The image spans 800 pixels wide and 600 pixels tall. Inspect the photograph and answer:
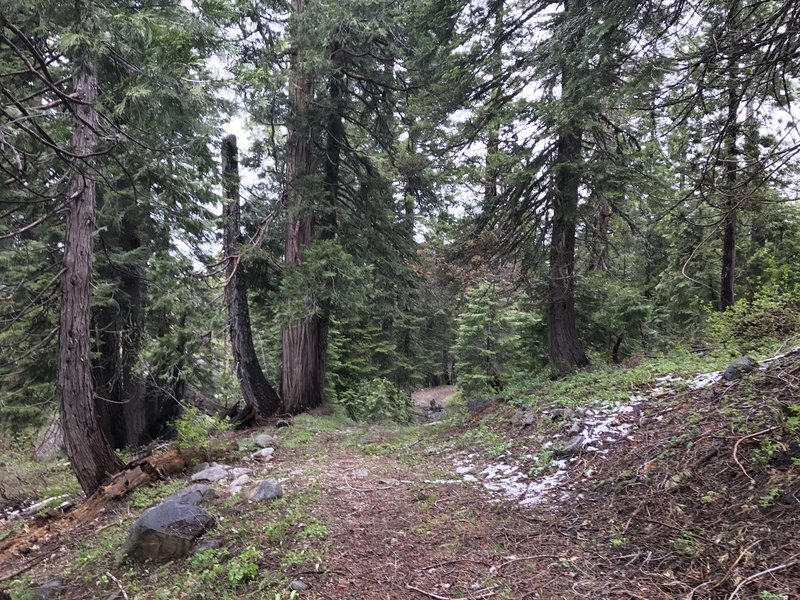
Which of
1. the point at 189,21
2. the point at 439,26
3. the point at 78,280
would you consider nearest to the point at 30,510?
the point at 78,280

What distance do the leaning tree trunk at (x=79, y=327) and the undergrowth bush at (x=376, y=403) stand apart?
6.22 metres

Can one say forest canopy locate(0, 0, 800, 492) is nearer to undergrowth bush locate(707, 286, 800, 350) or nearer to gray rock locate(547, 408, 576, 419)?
undergrowth bush locate(707, 286, 800, 350)

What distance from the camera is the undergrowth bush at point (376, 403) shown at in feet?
39.4

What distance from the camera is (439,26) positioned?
28.3 ft

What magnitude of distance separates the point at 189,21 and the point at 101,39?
3.53ft

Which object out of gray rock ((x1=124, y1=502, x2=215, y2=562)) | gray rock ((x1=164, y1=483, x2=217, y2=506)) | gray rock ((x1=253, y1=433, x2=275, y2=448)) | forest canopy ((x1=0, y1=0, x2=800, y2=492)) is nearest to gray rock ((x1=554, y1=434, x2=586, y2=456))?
forest canopy ((x1=0, y1=0, x2=800, y2=492))

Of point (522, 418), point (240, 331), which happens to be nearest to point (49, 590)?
point (522, 418)

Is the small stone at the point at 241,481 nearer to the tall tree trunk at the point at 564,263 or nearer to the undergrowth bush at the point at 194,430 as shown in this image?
the undergrowth bush at the point at 194,430

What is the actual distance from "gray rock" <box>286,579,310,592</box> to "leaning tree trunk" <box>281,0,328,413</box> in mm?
6537

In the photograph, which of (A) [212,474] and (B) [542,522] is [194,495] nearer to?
(A) [212,474]

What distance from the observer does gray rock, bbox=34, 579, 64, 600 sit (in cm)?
409

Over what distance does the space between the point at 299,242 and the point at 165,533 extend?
22.2 feet

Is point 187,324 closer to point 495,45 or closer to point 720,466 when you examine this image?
point 495,45

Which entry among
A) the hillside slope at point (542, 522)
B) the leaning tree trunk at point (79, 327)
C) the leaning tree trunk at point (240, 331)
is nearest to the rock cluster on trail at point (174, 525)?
the hillside slope at point (542, 522)
